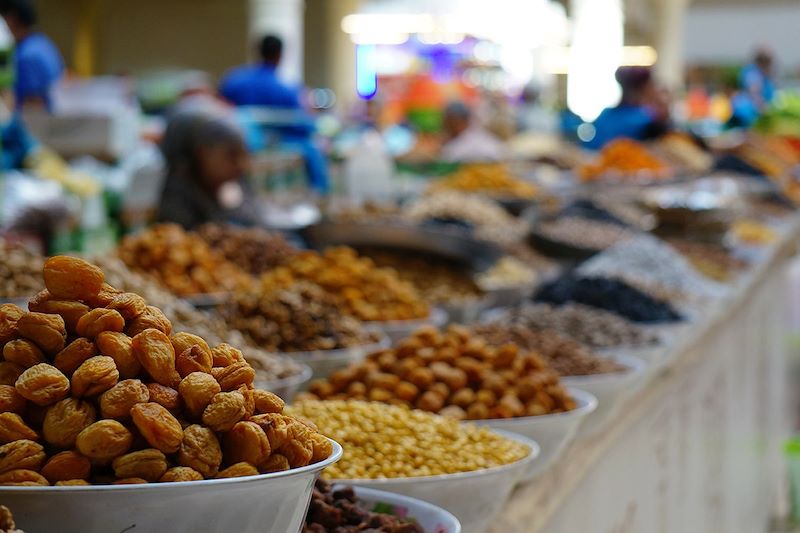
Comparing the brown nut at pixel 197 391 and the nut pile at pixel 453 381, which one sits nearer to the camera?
the brown nut at pixel 197 391

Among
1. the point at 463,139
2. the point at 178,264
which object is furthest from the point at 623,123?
Result: the point at 178,264

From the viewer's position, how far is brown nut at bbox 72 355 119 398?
3.11 ft

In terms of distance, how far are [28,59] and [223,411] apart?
5532 millimetres

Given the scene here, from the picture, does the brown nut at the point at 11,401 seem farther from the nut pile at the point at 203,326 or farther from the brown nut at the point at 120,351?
the nut pile at the point at 203,326

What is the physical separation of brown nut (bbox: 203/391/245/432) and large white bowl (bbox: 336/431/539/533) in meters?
0.46

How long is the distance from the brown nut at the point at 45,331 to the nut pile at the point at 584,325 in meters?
1.59

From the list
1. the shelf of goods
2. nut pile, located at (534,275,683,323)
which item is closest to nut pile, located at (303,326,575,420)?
the shelf of goods

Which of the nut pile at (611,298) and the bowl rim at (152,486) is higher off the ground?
the bowl rim at (152,486)

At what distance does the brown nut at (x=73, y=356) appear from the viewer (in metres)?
0.98

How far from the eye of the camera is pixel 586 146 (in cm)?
980

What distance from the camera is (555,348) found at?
2264 mm

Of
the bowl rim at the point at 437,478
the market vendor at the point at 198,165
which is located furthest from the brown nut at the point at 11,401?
the market vendor at the point at 198,165

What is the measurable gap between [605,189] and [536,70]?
69.6ft

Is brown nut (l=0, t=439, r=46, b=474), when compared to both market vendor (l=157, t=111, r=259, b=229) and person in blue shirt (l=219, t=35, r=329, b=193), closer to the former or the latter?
market vendor (l=157, t=111, r=259, b=229)
